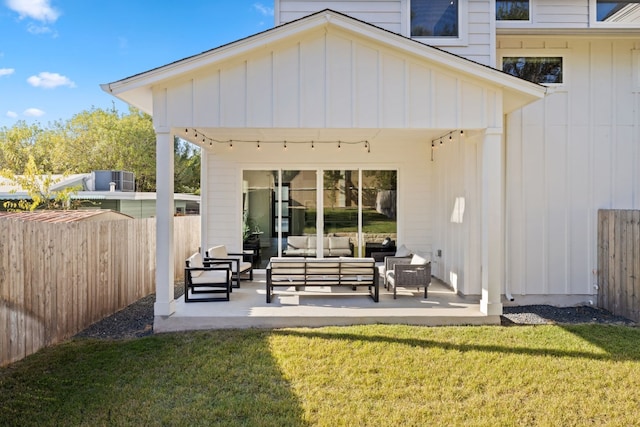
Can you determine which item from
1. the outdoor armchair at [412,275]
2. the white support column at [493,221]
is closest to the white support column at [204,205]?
the outdoor armchair at [412,275]

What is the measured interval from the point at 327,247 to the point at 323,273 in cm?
260

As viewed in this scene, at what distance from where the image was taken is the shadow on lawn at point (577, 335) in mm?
4852

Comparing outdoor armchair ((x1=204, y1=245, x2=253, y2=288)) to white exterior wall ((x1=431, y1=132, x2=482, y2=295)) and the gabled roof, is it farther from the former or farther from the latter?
white exterior wall ((x1=431, y1=132, x2=482, y2=295))

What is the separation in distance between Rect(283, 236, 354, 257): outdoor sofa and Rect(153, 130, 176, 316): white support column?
3.70 metres

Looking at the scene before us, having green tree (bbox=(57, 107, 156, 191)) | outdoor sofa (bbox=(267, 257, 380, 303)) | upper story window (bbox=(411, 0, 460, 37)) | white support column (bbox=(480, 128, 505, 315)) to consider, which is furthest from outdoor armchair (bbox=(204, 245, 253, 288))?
green tree (bbox=(57, 107, 156, 191))

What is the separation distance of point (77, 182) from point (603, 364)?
54.1 ft

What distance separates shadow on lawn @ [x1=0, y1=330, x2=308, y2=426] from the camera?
3.47m

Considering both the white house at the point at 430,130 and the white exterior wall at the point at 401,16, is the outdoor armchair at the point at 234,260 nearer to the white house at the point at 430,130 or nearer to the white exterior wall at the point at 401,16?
the white house at the point at 430,130

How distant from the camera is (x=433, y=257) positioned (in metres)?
8.84

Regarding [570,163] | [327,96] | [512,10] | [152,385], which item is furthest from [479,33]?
[152,385]

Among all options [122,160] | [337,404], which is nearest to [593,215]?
[337,404]

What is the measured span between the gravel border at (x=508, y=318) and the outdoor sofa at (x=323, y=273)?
6.55 ft

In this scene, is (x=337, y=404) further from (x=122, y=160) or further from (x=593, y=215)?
(x=122, y=160)

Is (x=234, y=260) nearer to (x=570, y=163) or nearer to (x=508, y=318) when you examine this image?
(x=508, y=318)
